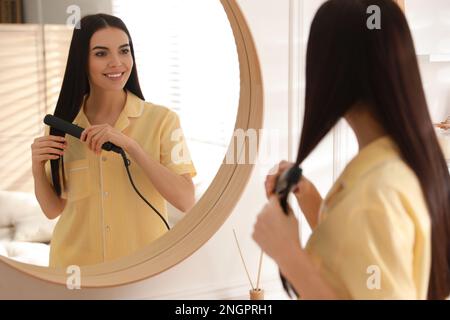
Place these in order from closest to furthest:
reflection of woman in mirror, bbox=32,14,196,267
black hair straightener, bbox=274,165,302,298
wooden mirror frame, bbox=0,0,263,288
Result: black hair straightener, bbox=274,165,302,298, wooden mirror frame, bbox=0,0,263,288, reflection of woman in mirror, bbox=32,14,196,267

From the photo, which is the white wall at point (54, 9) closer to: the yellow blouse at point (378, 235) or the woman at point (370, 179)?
the woman at point (370, 179)

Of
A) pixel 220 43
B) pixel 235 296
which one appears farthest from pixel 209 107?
pixel 235 296

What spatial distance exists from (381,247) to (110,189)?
0.94 meters

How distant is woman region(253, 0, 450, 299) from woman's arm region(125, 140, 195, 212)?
704 mm

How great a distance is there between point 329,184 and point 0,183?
0.98 meters

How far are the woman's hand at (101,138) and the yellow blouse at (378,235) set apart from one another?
0.77 m

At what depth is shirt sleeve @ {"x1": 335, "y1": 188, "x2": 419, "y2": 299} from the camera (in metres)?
0.66

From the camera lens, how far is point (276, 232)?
744 mm

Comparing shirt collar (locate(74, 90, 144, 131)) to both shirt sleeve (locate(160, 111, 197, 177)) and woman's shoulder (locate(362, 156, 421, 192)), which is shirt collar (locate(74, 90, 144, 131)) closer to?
shirt sleeve (locate(160, 111, 197, 177))

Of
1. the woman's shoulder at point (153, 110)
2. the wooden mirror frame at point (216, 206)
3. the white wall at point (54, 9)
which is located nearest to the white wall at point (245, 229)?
the wooden mirror frame at point (216, 206)

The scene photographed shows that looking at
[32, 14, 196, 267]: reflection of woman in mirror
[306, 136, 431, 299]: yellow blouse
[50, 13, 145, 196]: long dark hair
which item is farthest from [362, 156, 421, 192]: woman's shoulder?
[50, 13, 145, 196]: long dark hair

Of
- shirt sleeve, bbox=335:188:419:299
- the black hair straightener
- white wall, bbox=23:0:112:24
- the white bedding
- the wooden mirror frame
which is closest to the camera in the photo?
shirt sleeve, bbox=335:188:419:299
